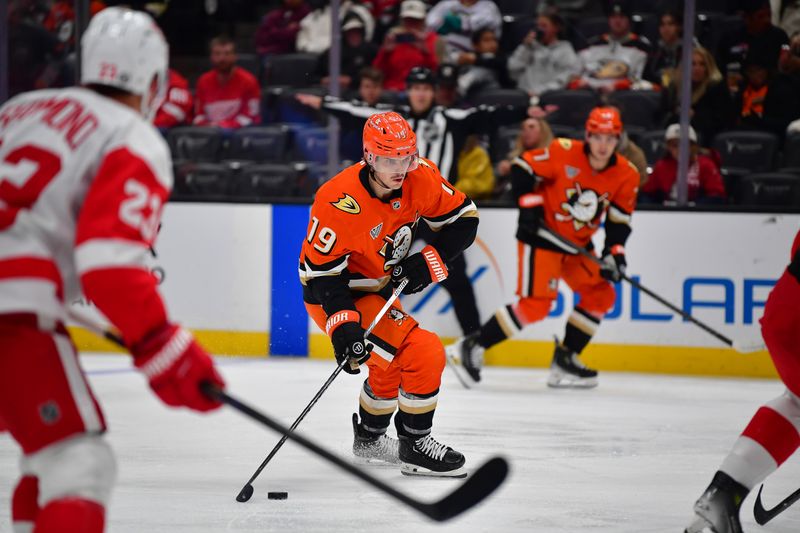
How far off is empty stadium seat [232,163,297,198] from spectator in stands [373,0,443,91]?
0.78m

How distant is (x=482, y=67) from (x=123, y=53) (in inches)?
203

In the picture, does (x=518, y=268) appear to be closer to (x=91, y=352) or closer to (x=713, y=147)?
(x=713, y=147)

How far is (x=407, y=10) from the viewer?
7180mm

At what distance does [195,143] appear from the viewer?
7.12 metres

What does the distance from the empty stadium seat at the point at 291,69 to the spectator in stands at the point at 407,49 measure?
0.38m

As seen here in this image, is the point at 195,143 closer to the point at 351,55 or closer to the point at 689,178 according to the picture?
the point at 351,55

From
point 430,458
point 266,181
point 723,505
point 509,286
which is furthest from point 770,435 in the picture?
point 266,181

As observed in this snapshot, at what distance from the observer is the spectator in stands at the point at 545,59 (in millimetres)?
6980

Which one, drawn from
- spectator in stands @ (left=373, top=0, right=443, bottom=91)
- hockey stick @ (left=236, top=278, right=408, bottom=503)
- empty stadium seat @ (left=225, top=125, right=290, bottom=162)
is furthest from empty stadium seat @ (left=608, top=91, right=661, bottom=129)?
hockey stick @ (left=236, top=278, right=408, bottom=503)

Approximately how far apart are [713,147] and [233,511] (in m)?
3.96

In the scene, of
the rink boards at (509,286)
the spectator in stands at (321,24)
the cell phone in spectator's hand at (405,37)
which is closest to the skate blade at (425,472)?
the rink boards at (509,286)

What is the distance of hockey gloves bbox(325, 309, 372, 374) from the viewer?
3607 mm

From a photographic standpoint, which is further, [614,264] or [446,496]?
[614,264]

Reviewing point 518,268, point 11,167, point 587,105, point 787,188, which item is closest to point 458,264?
point 518,268
